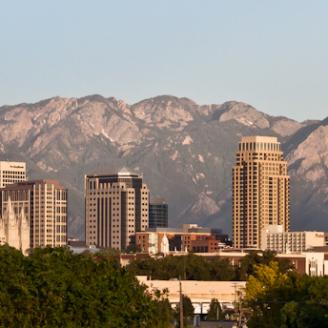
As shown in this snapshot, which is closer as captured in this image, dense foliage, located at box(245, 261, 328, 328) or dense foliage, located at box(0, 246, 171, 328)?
dense foliage, located at box(0, 246, 171, 328)

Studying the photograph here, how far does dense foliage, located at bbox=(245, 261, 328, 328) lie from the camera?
13050cm

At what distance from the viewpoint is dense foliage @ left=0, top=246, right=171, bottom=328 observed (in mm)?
107312

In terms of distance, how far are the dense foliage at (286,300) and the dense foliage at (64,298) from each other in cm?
1513

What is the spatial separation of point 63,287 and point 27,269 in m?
4.66

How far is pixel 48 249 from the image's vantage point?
129250mm

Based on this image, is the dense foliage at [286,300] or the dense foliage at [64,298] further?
the dense foliage at [286,300]

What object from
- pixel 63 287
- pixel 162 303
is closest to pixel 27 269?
pixel 63 287

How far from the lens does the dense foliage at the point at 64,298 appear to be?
107 m

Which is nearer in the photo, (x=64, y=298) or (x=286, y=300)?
(x=64, y=298)

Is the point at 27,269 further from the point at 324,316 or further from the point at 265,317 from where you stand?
the point at 265,317

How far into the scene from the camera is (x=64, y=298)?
110m

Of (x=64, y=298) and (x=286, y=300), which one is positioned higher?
(x=64, y=298)

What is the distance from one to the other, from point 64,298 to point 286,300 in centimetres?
5144

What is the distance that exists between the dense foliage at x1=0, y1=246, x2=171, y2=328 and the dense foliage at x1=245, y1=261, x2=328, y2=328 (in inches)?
596
